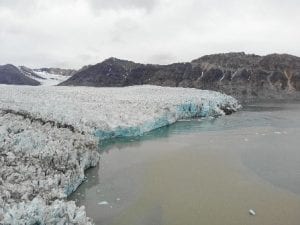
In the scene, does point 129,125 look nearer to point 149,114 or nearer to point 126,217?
point 149,114

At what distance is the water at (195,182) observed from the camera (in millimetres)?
9070

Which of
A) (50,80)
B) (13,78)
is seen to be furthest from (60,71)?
(13,78)

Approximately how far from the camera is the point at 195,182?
37.2ft

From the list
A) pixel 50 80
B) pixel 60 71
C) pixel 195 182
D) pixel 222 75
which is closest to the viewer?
pixel 195 182

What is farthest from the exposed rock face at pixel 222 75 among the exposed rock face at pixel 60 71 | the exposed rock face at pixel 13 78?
the exposed rock face at pixel 60 71

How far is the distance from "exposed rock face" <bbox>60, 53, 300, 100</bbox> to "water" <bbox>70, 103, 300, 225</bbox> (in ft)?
145

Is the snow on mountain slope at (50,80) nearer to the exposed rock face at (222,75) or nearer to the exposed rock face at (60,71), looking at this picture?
the exposed rock face at (222,75)

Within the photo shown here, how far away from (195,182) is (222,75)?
6088 cm

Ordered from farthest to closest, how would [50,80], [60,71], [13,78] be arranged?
[60,71], [50,80], [13,78]

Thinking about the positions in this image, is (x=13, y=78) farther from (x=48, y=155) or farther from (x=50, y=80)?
(x=48, y=155)

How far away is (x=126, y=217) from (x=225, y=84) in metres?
60.1

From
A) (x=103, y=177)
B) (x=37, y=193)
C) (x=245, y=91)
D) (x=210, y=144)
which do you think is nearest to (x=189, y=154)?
(x=210, y=144)

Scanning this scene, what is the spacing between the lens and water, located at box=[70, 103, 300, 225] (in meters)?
9.07

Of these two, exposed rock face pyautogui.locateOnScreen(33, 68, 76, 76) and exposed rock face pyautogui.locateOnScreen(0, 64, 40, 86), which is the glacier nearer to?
exposed rock face pyautogui.locateOnScreen(0, 64, 40, 86)
